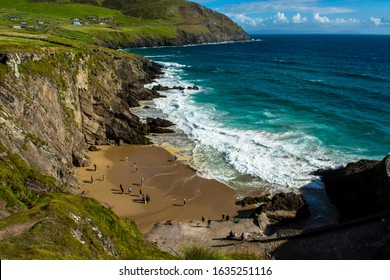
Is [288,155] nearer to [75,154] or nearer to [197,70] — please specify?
[75,154]

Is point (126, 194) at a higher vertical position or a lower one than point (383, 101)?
lower

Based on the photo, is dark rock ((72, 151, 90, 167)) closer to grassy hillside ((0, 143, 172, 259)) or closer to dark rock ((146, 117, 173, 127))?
dark rock ((146, 117, 173, 127))

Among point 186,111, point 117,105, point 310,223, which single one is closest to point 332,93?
point 186,111

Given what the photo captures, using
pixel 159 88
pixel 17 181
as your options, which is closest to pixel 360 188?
pixel 17 181

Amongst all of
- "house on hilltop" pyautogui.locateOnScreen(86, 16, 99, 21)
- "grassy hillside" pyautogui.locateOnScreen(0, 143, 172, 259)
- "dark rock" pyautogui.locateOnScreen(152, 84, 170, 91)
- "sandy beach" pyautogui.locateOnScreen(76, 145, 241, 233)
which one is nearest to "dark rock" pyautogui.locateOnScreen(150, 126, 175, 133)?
"sandy beach" pyautogui.locateOnScreen(76, 145, 241, 233)

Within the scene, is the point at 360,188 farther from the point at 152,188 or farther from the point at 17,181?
the point at 17,181

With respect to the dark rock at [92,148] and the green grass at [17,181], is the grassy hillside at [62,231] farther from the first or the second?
the dark rock at [92,148]
